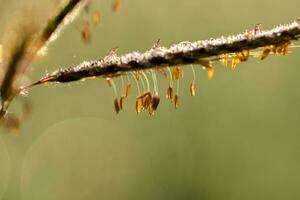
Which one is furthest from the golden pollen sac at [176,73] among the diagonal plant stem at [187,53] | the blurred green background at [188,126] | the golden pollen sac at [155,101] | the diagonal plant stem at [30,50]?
the blurred green background at [188,126]

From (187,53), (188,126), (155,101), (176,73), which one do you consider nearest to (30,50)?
(187,53)

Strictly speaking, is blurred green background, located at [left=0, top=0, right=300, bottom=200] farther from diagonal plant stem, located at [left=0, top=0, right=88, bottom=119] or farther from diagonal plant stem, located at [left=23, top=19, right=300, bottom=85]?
diagonal plant stem, located at [left=0, top=0, right=88, bottom=119]

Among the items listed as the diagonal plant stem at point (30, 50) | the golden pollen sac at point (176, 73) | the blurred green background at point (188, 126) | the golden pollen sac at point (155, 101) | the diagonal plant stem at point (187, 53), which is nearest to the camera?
the diagonal plant stem at point (30, 50)

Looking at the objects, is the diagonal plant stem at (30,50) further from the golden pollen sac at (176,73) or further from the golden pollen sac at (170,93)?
the golden pollen sac at (170,93)

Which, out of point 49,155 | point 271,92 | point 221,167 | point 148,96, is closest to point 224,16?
point 271,92

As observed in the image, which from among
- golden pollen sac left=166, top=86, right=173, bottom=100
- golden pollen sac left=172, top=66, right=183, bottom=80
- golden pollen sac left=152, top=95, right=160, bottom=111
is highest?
golden pollen sac left=172, top=66, right=183, bottom=80

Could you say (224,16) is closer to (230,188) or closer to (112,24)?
(112,24)

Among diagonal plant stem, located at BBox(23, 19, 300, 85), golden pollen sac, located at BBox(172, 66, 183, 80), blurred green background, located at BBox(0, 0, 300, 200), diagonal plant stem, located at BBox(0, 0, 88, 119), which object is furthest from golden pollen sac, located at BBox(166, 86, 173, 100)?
blurred green background, located at BBox(0, 0, 300, 200)
